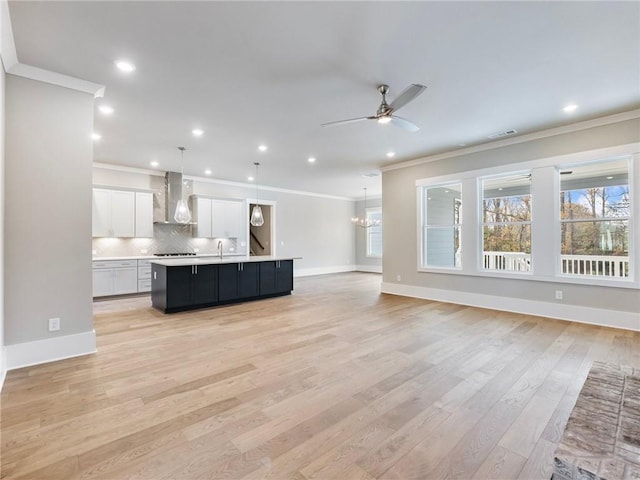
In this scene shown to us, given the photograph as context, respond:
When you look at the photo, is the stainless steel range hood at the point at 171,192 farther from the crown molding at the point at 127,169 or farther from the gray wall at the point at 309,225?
the gray wall at the point at 309,225

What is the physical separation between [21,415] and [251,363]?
5.55ft

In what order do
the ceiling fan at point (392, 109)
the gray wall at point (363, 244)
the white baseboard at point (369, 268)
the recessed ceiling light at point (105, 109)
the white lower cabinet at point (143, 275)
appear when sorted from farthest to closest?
the gray wall at point (363, 244), the white baseboard at point (369, 268), the white lower cabinet at point (143, 275), the recessed ceiling light at point (105, 109), the ceiling fan at point (392, 109)

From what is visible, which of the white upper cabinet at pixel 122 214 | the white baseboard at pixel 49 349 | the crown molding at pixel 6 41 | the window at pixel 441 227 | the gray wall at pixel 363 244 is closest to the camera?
the crown molding at pixel 6 41

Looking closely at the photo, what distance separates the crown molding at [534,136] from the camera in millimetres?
4209

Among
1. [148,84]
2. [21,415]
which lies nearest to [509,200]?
[148,84]

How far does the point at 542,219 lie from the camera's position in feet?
16.1

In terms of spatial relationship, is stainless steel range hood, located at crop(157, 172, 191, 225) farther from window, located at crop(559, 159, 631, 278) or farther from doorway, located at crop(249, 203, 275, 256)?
window, located at crop(559, 159, 631, 278)

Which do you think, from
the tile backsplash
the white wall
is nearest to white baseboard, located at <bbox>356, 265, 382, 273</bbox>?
the tile backsplash

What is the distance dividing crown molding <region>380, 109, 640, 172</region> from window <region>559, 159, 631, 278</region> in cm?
57

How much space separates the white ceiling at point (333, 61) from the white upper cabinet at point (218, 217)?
9.47 ft

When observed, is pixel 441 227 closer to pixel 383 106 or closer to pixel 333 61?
pixel 383 106

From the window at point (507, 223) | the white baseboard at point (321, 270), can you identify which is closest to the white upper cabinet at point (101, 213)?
the white baseboard at point (321, 270)

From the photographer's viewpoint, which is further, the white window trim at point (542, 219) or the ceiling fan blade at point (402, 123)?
the white window trim at point (542, 219)

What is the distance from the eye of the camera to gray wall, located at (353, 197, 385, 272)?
37.6ft
